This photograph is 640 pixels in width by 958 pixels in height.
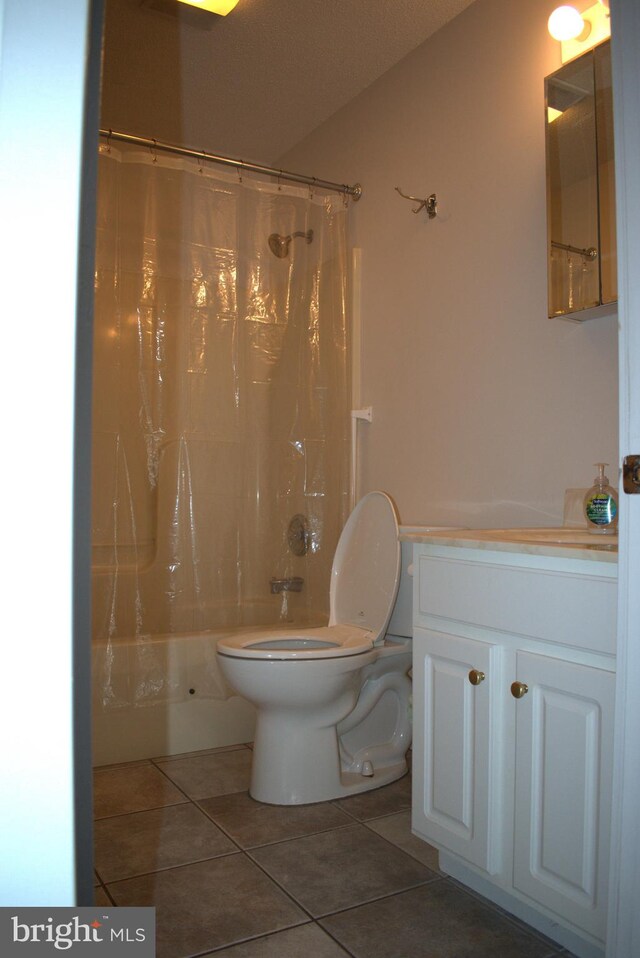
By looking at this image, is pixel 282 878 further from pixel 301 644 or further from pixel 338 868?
pixel 301 644

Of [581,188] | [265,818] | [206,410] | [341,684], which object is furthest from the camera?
[206,410]

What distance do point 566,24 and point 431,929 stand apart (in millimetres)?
2165

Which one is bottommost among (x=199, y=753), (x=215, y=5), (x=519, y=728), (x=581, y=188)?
(x=199, y=753)

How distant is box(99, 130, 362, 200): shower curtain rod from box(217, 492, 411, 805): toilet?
1244 mm

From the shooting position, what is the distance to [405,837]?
6.29 feet

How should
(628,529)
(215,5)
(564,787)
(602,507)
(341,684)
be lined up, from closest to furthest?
(628,529) < (564,787) < (602,507) < (341,684) < (215,5)

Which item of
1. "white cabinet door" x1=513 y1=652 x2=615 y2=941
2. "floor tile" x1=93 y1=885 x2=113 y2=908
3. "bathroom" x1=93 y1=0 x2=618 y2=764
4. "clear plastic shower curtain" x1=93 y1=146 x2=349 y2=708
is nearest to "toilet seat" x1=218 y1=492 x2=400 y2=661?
"bathroom" x1=93 y1=0 x2=618 y2=764

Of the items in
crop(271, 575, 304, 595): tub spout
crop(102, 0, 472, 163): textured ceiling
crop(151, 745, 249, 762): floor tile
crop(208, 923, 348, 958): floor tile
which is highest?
crop(102, 0, 472, 163): textured ceiling

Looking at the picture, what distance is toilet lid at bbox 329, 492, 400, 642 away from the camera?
7.62ft

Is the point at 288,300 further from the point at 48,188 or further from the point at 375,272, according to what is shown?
the point at 48,188

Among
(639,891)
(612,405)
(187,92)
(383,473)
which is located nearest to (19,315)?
(639,891)

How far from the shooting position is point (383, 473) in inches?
109

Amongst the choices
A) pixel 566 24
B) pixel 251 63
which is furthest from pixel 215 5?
pixel 566 24

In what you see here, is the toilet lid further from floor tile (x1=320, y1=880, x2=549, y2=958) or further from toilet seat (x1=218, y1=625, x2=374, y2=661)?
floor tile (x1=320, y1=880, x2=549, y2=958)
